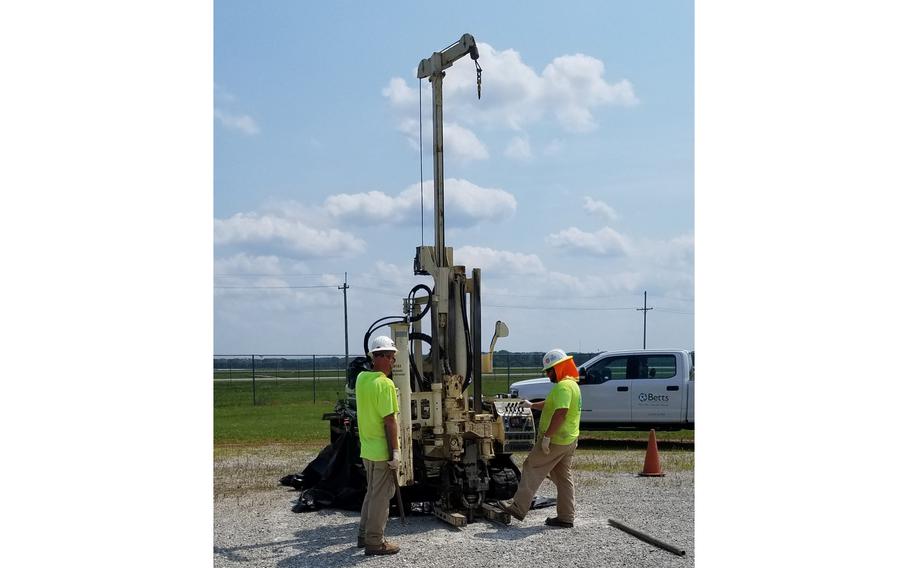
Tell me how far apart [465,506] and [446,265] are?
2533 millimetres

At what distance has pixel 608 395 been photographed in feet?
56.2

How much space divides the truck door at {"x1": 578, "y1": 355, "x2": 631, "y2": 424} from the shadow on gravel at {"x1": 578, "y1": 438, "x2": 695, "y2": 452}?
500mm

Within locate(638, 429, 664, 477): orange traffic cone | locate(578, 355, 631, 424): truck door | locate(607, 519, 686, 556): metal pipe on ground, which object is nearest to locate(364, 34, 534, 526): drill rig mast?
locate(607, 519, 686, 556): metal pipe on ground

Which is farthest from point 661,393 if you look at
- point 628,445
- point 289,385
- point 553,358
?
point 289,385

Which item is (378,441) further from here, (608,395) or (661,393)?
(661,393)

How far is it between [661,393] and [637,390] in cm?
44

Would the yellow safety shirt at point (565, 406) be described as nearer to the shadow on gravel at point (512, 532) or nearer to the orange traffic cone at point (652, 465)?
the shadow on gravel at point (512, 532)

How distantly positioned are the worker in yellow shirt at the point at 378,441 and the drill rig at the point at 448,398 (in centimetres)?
67

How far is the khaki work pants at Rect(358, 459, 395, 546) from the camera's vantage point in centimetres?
806

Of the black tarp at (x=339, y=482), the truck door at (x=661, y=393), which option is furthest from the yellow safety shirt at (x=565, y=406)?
the truck door at (x=661, y=393)

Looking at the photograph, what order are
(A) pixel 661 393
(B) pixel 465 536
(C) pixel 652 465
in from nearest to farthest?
(B) pixel 465 536 → (C) pixel 652 465 → (A) pixel 661 393

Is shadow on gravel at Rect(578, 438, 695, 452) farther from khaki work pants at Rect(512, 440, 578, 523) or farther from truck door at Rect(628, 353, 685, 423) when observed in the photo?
khaki work pants at Rect(512, 440, 578, 523)

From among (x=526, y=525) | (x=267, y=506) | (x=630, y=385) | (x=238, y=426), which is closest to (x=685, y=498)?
(x=526, y=525)

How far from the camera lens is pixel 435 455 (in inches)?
373
